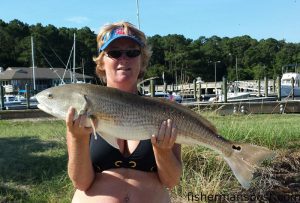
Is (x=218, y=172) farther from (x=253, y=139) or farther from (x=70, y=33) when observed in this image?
(x=70, y=33)

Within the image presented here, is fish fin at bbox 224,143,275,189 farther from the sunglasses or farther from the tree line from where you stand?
the tree line

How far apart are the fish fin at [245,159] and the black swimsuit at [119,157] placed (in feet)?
1.69

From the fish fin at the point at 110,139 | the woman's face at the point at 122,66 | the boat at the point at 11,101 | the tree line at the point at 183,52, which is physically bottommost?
the boat at the point at 11,101

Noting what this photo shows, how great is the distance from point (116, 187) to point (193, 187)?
361 centimetres

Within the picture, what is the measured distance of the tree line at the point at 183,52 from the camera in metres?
102

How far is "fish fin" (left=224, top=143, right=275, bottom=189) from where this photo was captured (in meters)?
2.74

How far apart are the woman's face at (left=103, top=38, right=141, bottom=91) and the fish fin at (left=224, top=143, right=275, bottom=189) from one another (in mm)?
808

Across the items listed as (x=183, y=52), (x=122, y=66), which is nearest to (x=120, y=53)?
(x=122, y=66)

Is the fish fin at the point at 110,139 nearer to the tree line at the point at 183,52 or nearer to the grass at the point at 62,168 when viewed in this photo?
the grass at the point at 62,168

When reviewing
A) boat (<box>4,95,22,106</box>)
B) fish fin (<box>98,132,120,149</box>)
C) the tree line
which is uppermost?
the tree line

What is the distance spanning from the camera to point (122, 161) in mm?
2766

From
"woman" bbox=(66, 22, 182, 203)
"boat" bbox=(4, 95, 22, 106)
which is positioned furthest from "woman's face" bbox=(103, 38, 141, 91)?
"boat" bbox=(4, 95, 22, 106)

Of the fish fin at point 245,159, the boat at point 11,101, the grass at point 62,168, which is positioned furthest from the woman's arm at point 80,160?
the boat at point 11,101

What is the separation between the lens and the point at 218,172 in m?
6.67
